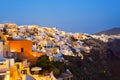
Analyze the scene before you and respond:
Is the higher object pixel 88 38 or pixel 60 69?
pixel 88 38

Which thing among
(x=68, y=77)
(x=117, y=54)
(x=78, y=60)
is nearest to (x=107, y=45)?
(x=117, y=54)

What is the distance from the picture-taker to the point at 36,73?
19844 mm

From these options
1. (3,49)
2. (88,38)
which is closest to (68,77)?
(3,49)

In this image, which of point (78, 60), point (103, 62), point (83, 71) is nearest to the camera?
point (83, 71)

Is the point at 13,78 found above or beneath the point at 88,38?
beneath

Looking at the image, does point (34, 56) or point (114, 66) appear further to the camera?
point (114, 66)

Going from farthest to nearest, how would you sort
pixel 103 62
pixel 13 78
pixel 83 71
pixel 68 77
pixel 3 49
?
pixel 103 62
pixel 83 71
pixel 68 77
pixel 3 49
pixel 13 78

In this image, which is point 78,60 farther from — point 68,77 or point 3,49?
point 3,49

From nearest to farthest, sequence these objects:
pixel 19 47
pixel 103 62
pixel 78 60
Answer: pixel 19 47, pixel 78 60, pixel 103 62

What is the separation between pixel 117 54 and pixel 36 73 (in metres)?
45.9

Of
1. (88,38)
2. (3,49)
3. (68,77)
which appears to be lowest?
(68,77)

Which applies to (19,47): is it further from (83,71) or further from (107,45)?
(107,45)

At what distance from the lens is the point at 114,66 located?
181 feet

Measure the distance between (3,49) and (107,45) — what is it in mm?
48024
